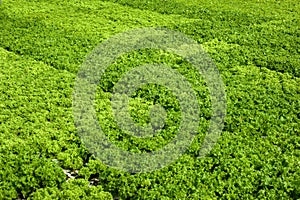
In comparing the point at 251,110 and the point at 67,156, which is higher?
the point at 251,110

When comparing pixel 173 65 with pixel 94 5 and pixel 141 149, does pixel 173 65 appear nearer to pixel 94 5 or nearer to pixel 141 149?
pixel 141 149

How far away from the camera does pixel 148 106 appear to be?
372 inches

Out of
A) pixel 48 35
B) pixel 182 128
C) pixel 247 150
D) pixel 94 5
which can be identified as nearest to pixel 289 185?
pixel 247 150

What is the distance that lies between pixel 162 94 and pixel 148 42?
3326 millimetres

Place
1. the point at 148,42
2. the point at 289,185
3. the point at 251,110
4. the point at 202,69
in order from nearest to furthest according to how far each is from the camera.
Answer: the point at 289,185 < the point at 251,110 < the point at 202,69 < the point at 148,42

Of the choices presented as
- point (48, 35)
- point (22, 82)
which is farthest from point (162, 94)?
point (48, 35)

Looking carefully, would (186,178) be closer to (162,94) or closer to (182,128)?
(182,128)

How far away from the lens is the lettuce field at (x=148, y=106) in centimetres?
718

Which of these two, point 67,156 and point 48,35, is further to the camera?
point 48,35

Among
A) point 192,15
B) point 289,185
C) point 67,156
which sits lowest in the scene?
point 67,156

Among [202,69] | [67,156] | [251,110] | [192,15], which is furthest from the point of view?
[192,15]

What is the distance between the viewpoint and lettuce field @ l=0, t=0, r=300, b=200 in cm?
718

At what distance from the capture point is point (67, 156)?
308 inches

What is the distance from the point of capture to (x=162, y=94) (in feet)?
32.2
